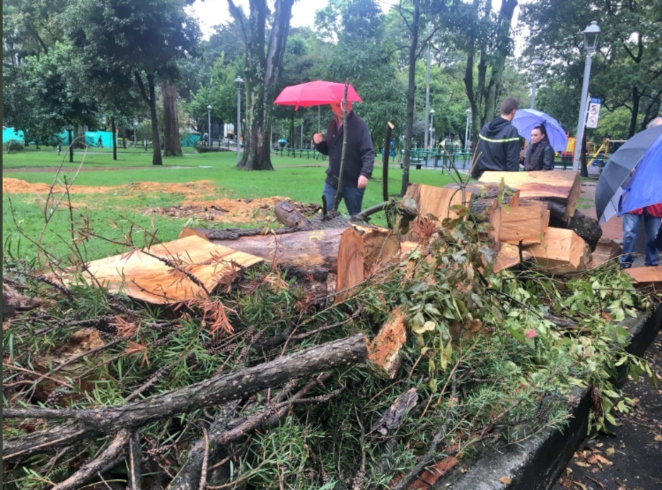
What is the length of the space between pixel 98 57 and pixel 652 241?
20.2 meters

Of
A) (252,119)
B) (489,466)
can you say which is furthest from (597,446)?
(252,119)

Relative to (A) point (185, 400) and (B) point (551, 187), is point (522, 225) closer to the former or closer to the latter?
(B) point (551, 187)

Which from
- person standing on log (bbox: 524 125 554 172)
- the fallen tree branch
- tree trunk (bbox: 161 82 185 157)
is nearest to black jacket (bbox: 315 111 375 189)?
person standing on log (bbox: 524 125 554 172)

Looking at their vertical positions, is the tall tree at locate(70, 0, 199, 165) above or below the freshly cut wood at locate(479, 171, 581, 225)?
above

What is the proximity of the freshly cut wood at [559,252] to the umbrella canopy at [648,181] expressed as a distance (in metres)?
0.88

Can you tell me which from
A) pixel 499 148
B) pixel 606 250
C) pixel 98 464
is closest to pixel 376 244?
pixel 98 464

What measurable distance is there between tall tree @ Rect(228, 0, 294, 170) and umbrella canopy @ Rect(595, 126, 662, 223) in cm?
1506

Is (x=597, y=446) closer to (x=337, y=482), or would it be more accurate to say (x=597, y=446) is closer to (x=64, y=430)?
(x=337, y=482)

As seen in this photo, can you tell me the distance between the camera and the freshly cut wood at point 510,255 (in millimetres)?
3788

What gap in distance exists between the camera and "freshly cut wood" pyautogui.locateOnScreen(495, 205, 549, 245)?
154 inches

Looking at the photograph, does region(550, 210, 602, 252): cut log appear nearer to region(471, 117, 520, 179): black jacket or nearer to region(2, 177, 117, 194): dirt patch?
region(471, 117, 520, 179): black jacket

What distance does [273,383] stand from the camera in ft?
5.54

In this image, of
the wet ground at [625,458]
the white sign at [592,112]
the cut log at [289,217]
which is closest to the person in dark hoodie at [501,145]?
the cut log at [289,217]

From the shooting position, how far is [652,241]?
576 cm
